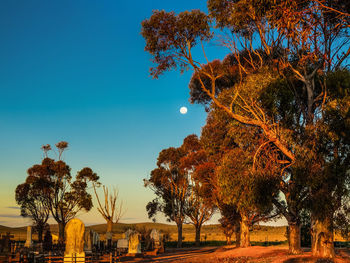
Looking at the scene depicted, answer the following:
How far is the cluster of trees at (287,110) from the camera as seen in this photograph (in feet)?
55.5

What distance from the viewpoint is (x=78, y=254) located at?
16.9 m

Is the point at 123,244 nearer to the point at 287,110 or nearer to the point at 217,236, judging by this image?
the point at 287,110

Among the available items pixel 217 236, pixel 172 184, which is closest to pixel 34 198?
pixel 172 184

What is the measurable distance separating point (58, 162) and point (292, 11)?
35495 mm

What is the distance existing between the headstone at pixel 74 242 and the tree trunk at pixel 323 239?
37.3ft

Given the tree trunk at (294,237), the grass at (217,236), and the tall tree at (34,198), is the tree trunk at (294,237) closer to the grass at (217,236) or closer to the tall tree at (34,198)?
the grass at (217,236)

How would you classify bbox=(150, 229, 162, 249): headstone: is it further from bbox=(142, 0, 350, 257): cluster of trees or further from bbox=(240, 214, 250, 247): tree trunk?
bbox=(142, 0, 350, 257): cluster of trees

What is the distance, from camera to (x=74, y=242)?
16.9 metres

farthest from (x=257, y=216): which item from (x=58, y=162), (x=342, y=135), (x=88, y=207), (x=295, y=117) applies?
(x=58, y=162)

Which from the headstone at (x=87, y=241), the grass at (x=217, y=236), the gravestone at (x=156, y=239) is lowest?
the grass at (x=217, y=236)

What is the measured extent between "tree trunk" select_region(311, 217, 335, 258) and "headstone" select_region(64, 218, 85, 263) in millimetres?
11366

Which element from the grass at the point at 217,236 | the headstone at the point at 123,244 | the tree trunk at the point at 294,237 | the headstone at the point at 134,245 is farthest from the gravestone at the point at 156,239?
the tree trunk at the point at 294,237

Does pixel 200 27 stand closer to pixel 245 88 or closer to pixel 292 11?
pixel 245 88

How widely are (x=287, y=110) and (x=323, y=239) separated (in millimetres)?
7490
